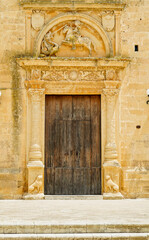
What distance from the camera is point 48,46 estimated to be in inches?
446

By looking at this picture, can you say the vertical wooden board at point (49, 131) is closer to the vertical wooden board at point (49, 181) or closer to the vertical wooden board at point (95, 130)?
the vertical wooden board at point (49, 181)

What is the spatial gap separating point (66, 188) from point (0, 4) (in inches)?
210

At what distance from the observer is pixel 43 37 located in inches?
446

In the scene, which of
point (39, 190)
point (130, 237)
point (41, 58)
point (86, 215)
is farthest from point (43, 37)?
point (130, 237)

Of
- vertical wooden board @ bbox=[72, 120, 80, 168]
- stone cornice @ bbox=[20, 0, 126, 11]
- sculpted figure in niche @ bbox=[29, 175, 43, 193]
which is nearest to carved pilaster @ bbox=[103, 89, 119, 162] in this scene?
vertical wooden board @ bbox=[72, 120, 80, 168]

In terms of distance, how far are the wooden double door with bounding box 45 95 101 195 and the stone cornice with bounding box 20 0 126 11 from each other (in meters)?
2.42

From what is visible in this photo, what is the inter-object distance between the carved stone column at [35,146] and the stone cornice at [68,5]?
2.04 metres

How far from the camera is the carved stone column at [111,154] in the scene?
35.8ft

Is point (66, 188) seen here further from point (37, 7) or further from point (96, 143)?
point (37, 7)

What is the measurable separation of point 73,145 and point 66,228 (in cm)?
482

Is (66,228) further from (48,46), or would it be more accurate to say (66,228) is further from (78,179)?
(48,46)

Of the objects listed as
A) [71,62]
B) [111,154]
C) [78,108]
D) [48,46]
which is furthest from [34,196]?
[48,46]

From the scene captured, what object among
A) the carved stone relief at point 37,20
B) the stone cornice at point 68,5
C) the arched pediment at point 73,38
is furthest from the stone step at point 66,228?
the stone cornice at point 68,5

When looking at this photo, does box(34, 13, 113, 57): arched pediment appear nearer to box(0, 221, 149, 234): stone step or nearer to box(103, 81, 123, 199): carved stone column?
box(103, 81, 123, 199): carved stone column
